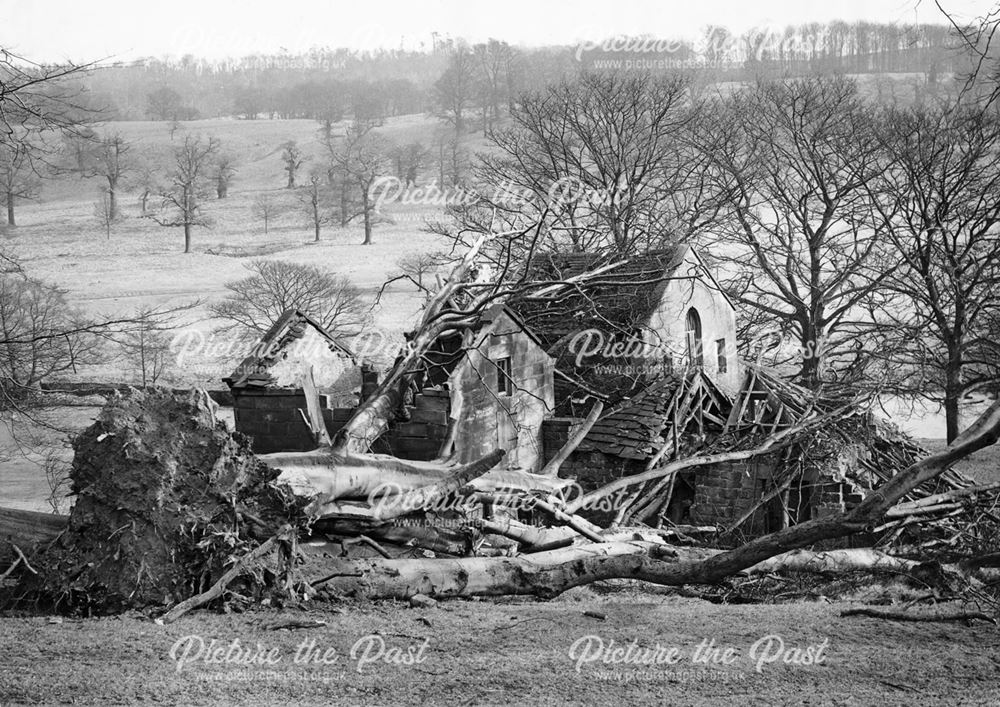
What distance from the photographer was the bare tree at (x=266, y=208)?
67562 mm

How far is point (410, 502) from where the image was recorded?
10.0 metres

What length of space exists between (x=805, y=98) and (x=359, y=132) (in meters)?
55.7

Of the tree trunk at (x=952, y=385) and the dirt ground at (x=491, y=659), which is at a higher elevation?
the dirt ground at (x=491, y=659)

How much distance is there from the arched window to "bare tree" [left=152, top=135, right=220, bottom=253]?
35296mm

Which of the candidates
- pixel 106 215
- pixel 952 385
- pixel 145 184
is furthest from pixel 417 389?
pixel 145 184

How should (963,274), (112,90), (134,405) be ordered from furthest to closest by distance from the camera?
(112,90) < (963,274) < (134,405)

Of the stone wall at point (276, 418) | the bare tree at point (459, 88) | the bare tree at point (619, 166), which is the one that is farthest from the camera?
the bare tree at point (459, 88)

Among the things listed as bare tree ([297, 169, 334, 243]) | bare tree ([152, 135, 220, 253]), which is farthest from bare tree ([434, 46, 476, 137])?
bare tree ([152, 135, 220, 253])

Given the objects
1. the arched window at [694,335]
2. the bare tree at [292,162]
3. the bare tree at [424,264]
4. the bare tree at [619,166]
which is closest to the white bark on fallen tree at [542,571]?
the bare tree at [424,264]

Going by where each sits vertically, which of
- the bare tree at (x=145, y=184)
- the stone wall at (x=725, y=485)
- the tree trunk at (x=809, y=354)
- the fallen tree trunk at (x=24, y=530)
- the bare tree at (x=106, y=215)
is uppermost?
the bare tree at (x=145, y=184)

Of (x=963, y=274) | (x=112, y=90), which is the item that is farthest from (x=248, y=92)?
(x=963, y=274)

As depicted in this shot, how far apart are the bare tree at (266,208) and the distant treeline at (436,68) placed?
1342 centimetres

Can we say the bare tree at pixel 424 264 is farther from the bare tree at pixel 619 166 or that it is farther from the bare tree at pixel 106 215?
the bare tree at pixel 106 215

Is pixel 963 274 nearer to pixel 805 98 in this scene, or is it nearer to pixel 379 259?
pixel 805 98
